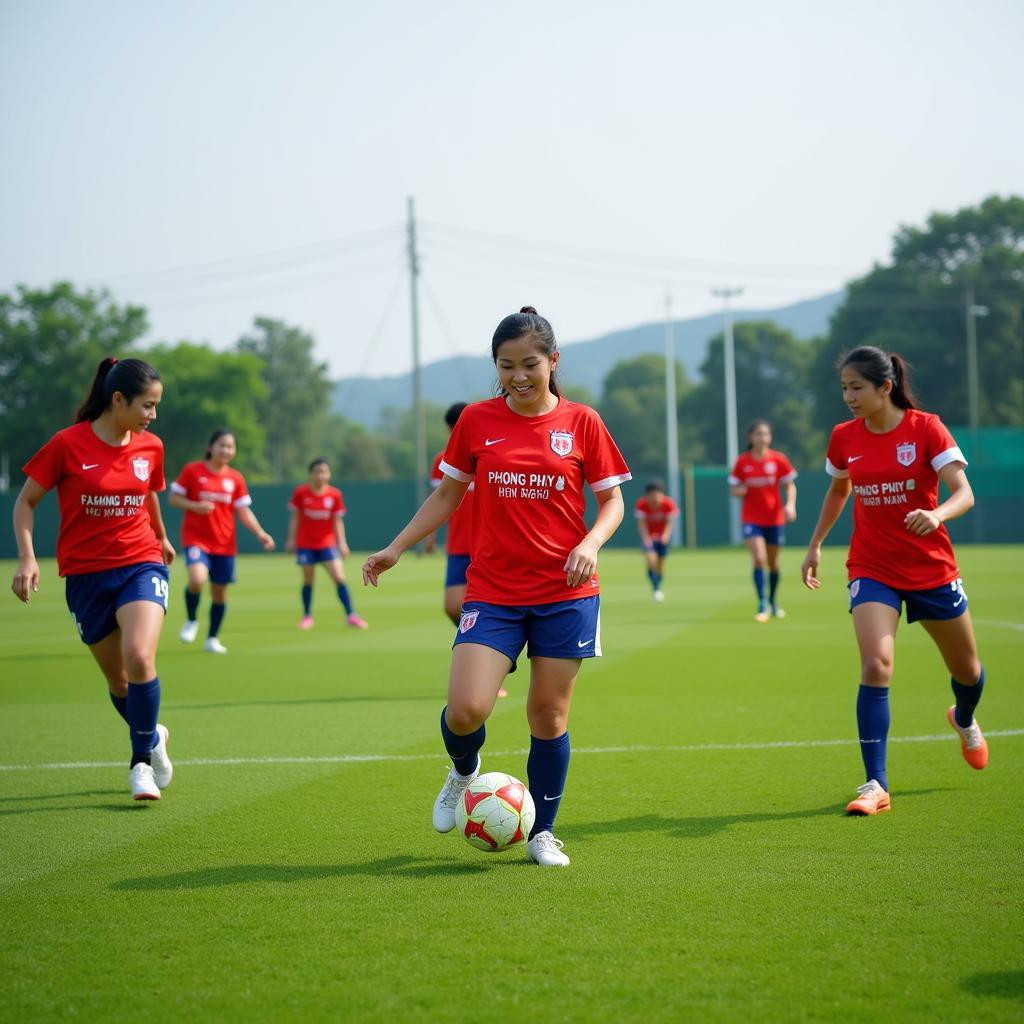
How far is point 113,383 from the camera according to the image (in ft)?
22.2

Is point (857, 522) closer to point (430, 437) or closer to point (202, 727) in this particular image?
point (202, 727)

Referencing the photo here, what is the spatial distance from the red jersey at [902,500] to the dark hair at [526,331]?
1.88 metres

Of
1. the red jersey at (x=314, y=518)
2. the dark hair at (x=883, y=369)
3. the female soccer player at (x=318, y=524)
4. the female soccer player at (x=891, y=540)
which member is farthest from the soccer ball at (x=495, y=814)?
the red jersey at (x=314, y=518)

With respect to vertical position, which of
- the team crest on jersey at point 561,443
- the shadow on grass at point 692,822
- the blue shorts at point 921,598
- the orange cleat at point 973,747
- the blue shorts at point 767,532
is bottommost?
the shadow on grass at point 692,822

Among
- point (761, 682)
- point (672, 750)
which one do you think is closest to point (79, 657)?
point (761, 682)

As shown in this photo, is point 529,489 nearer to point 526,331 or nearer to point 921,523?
point 526,331

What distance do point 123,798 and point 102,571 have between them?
1.25 m

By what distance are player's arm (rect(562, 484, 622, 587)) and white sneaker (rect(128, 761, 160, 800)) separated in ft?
9.18

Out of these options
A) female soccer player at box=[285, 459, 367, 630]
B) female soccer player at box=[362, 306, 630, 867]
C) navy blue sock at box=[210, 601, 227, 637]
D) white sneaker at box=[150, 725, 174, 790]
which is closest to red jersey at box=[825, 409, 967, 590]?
female soccer player at box=[362, 306, 630, 867]

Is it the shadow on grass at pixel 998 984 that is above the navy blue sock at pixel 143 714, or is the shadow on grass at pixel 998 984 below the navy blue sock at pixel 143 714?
below

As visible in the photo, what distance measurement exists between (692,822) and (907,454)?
2160mm

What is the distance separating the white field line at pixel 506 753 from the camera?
25.9 feet

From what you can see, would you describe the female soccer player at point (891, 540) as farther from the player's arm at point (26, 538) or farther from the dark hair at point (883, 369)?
the player's arm at point (26, 538)

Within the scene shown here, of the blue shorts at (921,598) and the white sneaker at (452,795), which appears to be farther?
the blue shorts at (921,598)
